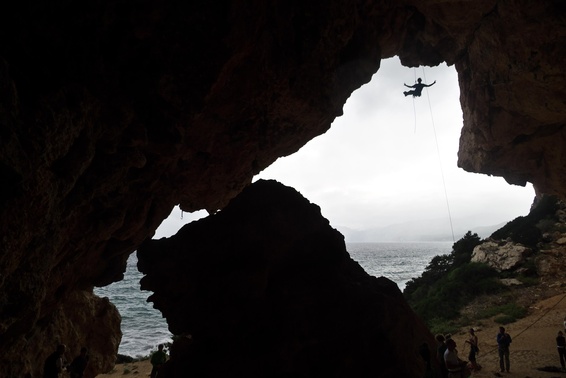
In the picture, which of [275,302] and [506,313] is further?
[506,313]

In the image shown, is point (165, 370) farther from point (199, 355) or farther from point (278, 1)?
point (278, 1)

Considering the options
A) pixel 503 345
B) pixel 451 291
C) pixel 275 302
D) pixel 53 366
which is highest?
pixel 275 302

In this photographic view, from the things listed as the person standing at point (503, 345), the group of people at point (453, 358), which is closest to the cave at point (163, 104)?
the group of people at point (453, 358)

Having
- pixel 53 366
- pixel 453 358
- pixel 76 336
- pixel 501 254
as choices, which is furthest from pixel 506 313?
pixel 53 366

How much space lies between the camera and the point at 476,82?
588 inches

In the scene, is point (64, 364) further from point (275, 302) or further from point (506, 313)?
point (506, 313)

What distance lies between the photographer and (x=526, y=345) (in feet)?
52.1

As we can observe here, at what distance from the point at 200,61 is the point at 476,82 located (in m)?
13.5

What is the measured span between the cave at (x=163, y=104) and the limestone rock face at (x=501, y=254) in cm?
1508

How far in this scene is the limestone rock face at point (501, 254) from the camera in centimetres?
2733

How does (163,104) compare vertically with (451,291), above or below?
above

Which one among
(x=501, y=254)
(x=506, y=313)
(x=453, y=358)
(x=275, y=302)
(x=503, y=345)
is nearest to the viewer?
(x=453, y=358)

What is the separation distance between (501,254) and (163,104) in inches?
1263

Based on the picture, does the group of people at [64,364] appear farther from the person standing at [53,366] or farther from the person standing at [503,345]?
the person standing at [503,345]
